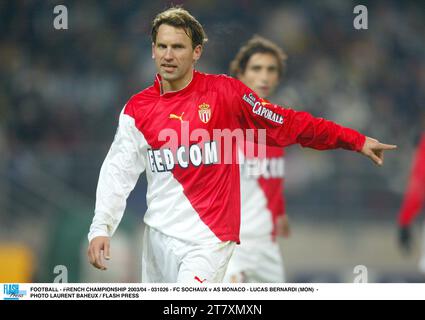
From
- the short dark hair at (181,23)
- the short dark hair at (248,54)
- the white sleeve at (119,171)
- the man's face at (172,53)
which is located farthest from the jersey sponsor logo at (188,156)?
the short dark hair at (248,54)

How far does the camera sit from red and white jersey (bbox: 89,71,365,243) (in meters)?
4.85

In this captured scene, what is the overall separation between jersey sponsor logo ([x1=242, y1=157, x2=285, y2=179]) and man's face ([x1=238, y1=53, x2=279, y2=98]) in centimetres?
45

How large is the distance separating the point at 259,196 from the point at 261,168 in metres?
0.19

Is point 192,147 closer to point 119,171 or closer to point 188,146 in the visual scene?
point 188,146

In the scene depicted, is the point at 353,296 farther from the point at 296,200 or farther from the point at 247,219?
the point at 296,200

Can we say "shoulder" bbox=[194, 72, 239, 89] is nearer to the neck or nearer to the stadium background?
the neck

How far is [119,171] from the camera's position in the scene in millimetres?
4887

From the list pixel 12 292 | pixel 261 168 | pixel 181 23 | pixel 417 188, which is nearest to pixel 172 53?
pixel 181 23

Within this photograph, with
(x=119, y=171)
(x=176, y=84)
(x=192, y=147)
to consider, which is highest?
(x=176, y=84)

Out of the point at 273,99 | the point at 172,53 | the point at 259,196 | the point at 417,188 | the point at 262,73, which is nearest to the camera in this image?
the point at 172,53

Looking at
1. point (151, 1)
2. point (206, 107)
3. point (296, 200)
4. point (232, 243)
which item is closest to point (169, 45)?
point (206, 107)

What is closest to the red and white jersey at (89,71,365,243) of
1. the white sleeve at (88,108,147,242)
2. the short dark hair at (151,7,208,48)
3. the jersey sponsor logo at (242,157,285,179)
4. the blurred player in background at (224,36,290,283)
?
the white sleeve at (88,108,147,242)
